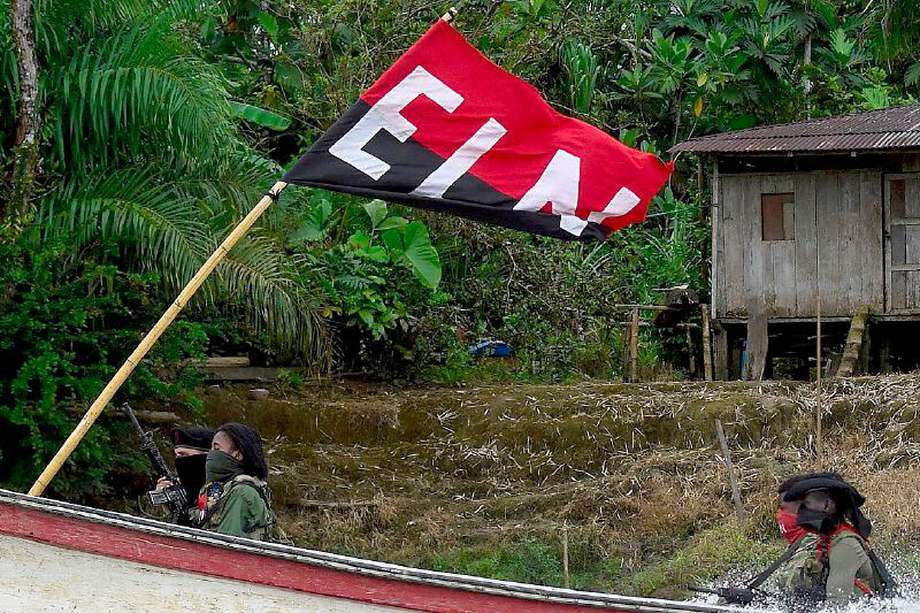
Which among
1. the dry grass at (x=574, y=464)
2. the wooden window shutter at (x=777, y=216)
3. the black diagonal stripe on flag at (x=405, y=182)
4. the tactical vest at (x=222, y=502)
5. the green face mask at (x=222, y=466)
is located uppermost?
the wooden window shutter at (x=777, y=216)

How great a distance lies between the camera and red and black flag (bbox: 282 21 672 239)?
700 centimetres

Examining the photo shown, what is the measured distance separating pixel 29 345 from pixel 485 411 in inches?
212

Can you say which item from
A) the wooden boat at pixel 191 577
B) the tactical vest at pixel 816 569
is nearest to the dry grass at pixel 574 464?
the tactical vest at pixel 816 569

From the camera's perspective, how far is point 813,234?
19.2 m

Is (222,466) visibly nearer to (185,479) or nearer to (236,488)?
(236,488)

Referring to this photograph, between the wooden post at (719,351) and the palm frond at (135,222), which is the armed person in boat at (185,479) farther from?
the wooden post at (719,351)

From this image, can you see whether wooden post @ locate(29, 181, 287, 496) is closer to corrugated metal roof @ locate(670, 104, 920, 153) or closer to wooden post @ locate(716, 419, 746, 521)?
wooden post @ locate(716, 419, 746, 521)

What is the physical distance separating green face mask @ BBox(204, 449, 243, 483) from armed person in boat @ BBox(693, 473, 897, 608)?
8.18 ft

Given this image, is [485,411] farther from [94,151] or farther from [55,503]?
[55,503]

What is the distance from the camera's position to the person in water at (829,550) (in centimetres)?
681

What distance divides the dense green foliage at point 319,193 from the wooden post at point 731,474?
3.68 meters

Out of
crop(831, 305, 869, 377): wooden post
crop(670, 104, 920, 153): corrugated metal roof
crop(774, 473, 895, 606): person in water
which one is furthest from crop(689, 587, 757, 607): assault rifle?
crop(670, 104, 920, 153): corrugated metal roof

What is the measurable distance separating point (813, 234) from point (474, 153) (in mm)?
12948

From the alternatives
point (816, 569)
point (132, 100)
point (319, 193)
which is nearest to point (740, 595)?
point (816, 569)
